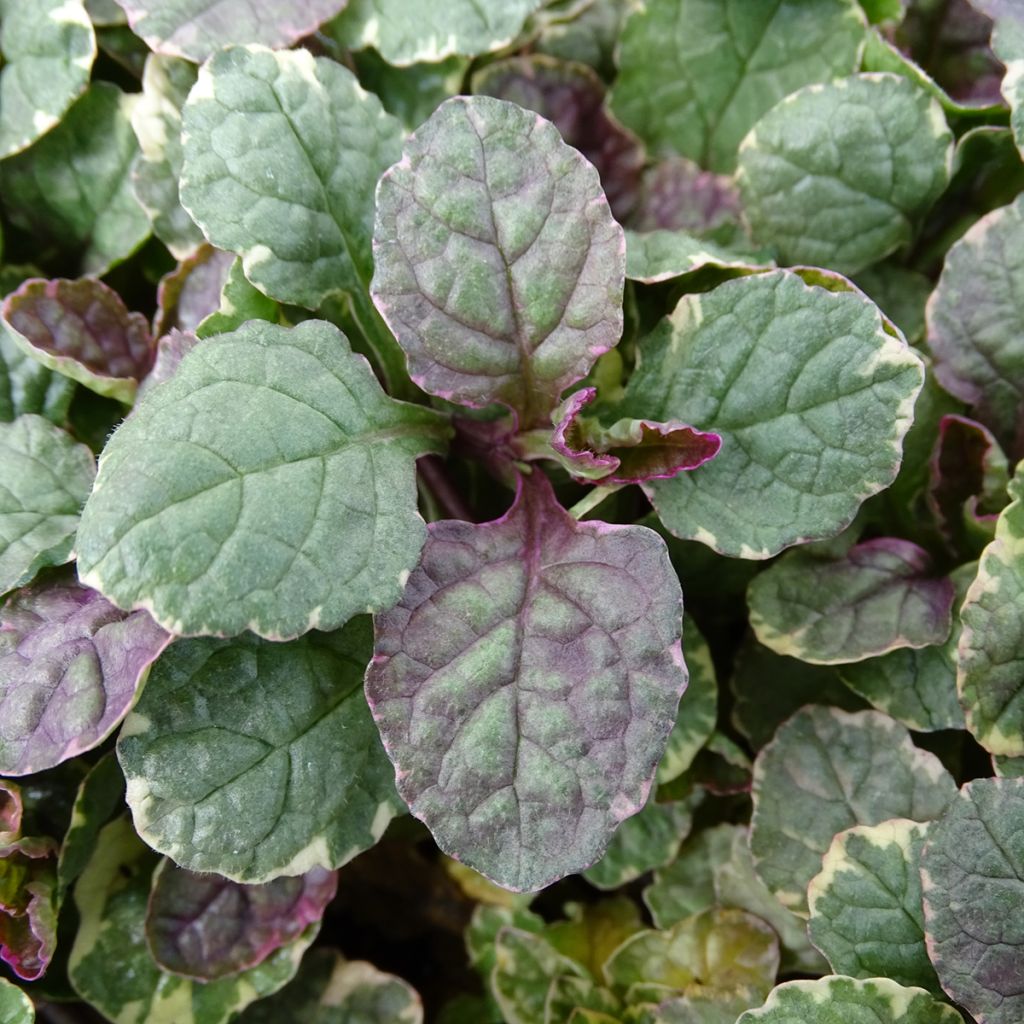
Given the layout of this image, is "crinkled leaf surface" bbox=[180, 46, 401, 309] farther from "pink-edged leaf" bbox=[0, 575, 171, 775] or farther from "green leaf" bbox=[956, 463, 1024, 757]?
"green leaf" bbox=[956, 463, 1024, 757]

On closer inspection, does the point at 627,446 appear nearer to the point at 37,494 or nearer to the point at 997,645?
the point at 997,645

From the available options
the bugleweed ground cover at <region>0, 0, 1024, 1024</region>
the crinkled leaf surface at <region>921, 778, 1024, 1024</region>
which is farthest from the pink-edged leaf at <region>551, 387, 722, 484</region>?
the crinkled leaf surface at <region>921, 778, 1024, 1024</region>

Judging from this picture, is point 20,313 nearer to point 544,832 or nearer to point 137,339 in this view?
point 137,339

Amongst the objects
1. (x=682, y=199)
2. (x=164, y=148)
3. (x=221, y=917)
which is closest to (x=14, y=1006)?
(x=221, y=917)

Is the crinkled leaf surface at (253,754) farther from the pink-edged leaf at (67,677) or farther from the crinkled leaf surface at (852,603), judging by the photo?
the crinkled leaf surface at (852,603)

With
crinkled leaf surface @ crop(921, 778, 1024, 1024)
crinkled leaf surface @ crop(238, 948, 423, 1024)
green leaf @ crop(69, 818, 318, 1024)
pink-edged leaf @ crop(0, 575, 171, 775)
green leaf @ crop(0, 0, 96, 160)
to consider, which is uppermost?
green leaf @ crop(0, 0, 96, 160)

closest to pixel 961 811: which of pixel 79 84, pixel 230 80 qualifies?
pixel 230 80
